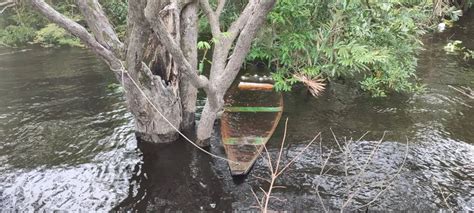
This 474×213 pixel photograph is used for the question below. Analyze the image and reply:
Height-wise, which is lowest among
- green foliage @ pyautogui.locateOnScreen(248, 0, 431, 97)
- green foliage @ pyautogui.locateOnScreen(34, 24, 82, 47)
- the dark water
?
the dark water

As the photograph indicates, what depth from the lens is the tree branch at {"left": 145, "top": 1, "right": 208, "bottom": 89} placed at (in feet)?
13.1

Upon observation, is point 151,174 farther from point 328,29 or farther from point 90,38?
point 328,29

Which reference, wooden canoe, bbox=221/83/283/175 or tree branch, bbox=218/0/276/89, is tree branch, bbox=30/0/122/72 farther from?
wooden canoe, bbox=221/83/283/175

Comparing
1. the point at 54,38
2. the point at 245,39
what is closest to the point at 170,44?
the point at 245,39

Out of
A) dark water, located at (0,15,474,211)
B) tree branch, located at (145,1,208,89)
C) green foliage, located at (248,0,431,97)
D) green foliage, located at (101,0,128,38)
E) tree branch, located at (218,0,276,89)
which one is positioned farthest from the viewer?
green foliage, located at (101,0,128,38)

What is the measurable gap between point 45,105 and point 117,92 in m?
1.42

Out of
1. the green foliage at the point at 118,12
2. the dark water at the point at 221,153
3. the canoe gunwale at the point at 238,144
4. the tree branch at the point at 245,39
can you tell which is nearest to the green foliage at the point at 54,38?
the green foliage at the point at 118,12

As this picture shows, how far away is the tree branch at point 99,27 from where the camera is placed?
16.2 ft

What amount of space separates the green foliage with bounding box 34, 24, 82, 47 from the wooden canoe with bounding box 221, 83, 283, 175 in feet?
22.9

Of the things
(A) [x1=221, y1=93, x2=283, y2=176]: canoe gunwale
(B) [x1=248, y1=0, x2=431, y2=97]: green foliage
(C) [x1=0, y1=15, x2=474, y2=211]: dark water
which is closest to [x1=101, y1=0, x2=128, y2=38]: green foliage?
(C) [x1=0, y1=15, x2=474, y2=211]: dark water

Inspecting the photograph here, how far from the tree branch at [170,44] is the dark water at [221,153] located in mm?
1411

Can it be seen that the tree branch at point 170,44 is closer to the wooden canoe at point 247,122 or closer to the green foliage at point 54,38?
the wooden canoe at point 247,122

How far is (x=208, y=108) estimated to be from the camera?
565cm

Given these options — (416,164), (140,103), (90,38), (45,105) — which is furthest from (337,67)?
(45,105)
